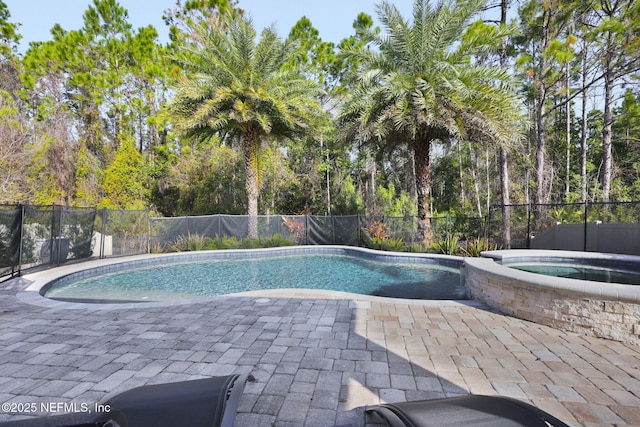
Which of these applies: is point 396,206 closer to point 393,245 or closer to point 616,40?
point 393,245

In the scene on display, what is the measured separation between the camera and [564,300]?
154 inches

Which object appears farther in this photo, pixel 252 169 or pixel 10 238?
pixel 252 169

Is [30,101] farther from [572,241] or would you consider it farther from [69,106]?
[572,241]

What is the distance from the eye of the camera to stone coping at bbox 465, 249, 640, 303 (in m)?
3.61

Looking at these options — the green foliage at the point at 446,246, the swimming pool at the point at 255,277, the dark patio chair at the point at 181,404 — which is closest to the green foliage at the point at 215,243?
the swimming pool at the point at 255,277

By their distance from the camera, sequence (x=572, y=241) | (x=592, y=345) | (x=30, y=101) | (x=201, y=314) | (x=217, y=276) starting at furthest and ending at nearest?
(x=30, y=101)
(x=572, y=241)
(x=217, y=276)
(x=201, y=314)
(x=592, y=345)

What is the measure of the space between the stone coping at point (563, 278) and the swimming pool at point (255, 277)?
1151 mm

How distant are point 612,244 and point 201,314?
1119cm

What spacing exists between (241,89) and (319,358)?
1026 cm

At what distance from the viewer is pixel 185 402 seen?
1.83m

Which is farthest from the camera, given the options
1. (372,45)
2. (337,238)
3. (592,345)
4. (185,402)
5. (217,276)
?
(337,238)

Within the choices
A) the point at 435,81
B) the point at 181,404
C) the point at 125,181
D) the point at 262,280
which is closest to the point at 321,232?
the point at 262,280

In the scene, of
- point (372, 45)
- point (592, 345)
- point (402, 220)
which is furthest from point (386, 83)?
point (592, 345)

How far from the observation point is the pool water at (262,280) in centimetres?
670
